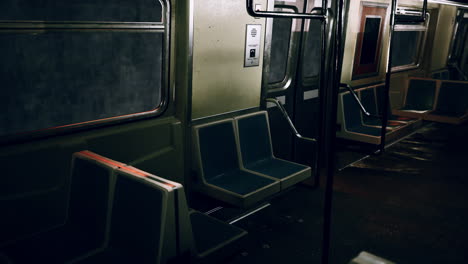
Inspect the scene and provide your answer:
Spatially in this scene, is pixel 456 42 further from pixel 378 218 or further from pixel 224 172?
pixel 224 172

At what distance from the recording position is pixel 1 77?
2355 mm

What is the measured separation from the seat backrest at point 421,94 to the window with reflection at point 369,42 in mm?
1373

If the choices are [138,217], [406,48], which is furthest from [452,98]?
[138,217]

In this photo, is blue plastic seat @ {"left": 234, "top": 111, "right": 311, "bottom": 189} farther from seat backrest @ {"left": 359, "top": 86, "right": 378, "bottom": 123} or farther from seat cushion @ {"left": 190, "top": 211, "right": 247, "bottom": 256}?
seat backrest @ {"left": 359, "top": 86, "right": 378, "bottom": 123}

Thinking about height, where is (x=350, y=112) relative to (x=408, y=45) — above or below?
below

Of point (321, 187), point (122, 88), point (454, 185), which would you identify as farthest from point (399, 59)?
point (122, 88)

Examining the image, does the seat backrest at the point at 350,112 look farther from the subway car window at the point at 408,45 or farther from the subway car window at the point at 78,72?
the subway car window at the point at 78,72

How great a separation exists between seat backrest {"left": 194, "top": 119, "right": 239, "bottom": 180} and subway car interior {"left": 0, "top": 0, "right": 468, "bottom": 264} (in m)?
0.01

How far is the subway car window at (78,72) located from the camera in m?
2.42

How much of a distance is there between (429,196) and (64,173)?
3.49 m

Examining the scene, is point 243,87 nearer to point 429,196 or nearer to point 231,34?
point 231,34

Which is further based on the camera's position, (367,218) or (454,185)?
(454,185)

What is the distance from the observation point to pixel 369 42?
6215 mm

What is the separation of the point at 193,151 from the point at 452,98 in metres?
5.53
